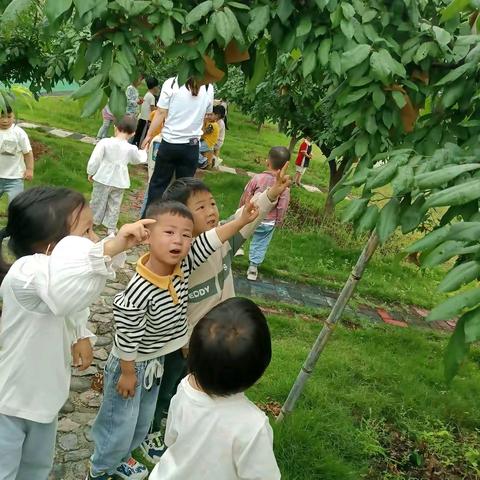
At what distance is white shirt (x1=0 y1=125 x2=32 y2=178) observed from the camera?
503 centimetres

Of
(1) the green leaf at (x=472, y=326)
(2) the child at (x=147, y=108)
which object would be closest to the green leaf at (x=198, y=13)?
(1) the green leaf at (x=472, y=326)

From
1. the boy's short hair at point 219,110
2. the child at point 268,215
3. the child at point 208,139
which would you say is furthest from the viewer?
the boy's short hair at point 219,110

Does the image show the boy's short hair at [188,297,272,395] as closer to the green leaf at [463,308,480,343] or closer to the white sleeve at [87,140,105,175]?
the green leaf at [463,308,480,343]

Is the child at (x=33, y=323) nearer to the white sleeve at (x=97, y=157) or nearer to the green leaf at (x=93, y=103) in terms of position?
the green leaf at (x=93, y=103)

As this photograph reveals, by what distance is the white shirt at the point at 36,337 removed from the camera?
6.03 feet

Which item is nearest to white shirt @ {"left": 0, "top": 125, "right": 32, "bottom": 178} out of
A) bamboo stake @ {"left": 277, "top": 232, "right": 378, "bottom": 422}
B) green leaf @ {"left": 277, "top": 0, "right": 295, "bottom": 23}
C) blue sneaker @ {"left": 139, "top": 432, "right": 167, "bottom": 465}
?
blue sneaker @ {"left": 139, "top": 432, "right": 167, "bottom": 465}

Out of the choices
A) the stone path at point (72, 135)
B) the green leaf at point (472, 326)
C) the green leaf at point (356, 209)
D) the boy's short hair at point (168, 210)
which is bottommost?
→ the stone path at point (72, 135)

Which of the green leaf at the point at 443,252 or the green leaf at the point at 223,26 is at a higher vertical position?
the green leaf at the point at 223,26

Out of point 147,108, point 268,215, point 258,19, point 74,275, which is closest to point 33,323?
point 74,275

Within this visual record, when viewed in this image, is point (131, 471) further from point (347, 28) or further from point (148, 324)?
point (347, 28)

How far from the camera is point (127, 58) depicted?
5.68ft

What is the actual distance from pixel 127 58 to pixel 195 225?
1.11 m

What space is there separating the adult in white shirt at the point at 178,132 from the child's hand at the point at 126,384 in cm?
316

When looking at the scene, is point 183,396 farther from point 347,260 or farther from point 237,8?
point 347,260
